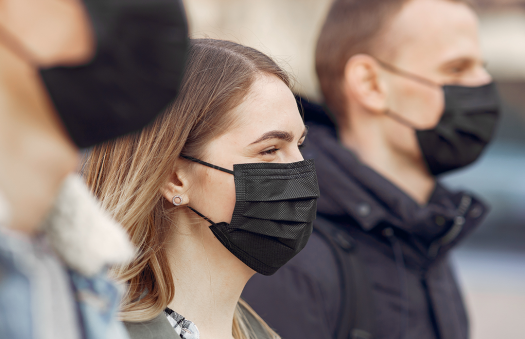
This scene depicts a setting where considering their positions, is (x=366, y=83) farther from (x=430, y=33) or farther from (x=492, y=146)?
(x=492, y=146)

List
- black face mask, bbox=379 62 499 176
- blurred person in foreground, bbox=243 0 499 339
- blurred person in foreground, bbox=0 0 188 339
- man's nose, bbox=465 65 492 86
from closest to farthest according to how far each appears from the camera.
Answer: blurred person in foreground, bbox=0 0 188 339, blurred person in foreground, bbox=243 0 499 339, black face mask, bbox=379 62 499 176, man's nose, bbox=465 65 492 86

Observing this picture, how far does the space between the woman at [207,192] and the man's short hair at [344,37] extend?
4.58ft

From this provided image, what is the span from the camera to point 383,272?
8.21 ft

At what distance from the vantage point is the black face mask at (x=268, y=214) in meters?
1.68

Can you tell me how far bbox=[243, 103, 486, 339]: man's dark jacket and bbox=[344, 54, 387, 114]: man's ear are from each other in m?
0.28

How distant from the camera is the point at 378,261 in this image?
2.53m

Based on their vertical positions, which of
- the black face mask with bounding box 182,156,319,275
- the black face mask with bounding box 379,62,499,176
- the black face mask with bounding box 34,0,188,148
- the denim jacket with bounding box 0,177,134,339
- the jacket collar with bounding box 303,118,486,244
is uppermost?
the black face mask with bounding box 34,0,188,148

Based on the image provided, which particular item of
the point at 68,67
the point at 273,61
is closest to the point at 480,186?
the point at 273,61

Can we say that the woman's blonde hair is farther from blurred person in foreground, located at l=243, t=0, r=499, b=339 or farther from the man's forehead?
the man's forehead

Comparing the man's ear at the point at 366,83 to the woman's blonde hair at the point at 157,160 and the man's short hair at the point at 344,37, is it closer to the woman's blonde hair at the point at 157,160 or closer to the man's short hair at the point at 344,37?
the man's short hair at the point at 344,37

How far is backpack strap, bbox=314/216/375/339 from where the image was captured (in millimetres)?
2141

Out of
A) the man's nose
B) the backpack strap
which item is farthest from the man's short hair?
the backpack strap

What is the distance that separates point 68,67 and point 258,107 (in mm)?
1083

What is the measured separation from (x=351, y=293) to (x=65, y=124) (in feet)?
5.72
